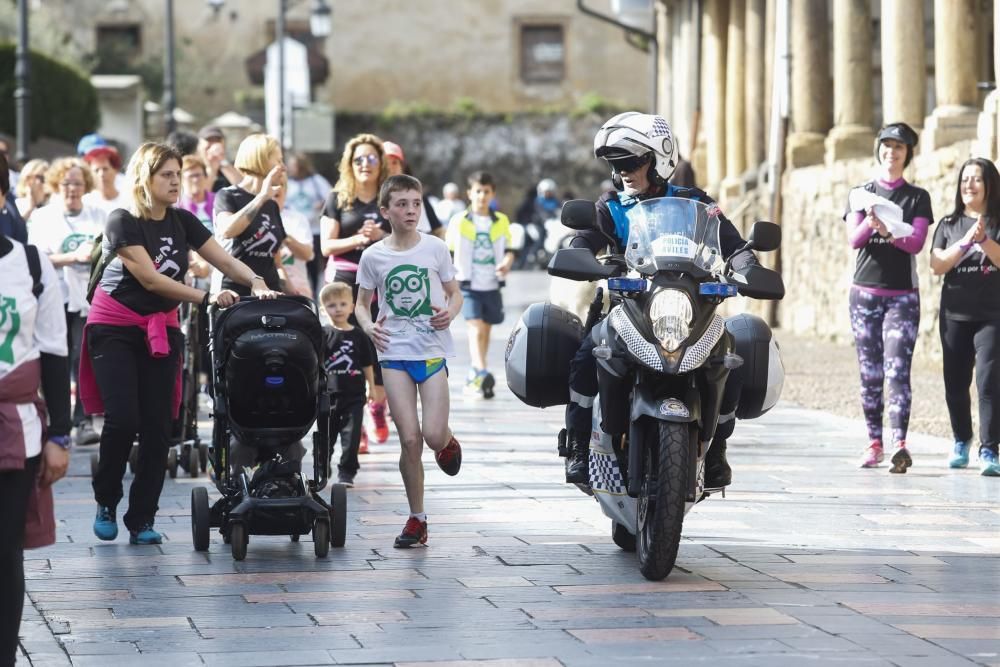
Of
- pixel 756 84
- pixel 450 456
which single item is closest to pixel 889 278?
pixel 450 456

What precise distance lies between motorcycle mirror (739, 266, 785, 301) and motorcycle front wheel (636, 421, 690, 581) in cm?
57

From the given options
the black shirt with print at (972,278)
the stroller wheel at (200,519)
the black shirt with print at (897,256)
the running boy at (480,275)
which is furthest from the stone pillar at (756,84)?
the stroller wheel at (200,519)

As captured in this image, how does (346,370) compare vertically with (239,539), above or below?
above

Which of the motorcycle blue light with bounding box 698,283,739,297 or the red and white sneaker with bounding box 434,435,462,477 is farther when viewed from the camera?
the red and white sneaker with bounding box 434,435,462,477

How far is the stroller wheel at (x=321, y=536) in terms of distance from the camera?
26.6 ft

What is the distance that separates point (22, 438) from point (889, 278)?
6562 millimetres

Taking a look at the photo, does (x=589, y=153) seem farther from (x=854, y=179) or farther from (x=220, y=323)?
(x=220, y=323)

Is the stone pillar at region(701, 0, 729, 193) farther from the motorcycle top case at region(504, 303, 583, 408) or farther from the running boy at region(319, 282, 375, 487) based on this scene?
the motorcycle top case at region(504, 303, 583, 408)

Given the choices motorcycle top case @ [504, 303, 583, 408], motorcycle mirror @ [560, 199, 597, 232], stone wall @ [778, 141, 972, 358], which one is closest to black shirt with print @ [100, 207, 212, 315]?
motorcycle top case @ [504, 303, 583, 408]

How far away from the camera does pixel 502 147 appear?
57.6m

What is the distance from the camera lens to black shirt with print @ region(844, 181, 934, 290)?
11.1 metres

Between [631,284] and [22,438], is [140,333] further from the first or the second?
[22,438]

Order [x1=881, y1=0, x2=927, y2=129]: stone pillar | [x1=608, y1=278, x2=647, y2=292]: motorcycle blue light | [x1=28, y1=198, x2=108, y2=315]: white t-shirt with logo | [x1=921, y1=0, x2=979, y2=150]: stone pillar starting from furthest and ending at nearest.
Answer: [x1=881, y1=0, x2=927, y2=129]: stone pillar → [x1=921, y1=0, x2=979, y2=150]: stone pillar → [x1=28, y1=198, x2=108, y2=315]: white t-shirt with logo → [x1=608, y1=278, x2=647, y2=292]: motorcycle blue light

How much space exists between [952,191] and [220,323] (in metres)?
10.4
